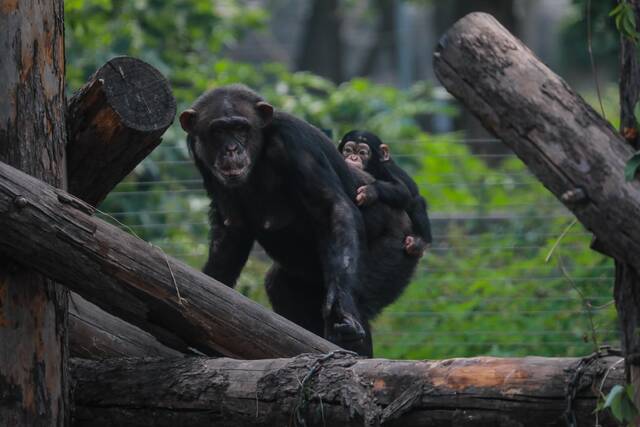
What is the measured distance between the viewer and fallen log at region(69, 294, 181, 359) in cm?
430

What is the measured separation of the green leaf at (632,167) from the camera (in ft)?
8.93

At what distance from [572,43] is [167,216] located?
35.8 ft

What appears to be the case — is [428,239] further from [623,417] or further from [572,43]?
[572,43]

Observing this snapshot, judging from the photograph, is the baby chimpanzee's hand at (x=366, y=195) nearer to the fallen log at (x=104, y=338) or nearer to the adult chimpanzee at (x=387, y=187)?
the adult chimpanzee at (x=387, y=187)

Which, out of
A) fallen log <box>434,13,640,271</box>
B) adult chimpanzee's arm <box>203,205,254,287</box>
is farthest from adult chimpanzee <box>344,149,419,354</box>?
fallen log <box>434,13,640,271</box>

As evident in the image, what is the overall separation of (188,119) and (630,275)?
277 cm

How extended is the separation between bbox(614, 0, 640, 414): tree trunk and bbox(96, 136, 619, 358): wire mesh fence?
13.4ft

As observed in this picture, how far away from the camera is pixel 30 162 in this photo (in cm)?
381

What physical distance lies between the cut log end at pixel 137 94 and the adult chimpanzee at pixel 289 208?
101 centimetres

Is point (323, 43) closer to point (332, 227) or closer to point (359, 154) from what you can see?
point (359, 154)

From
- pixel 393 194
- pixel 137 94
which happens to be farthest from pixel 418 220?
pixel 137 94

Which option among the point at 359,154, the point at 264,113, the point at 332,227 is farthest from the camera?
the point at 359,154

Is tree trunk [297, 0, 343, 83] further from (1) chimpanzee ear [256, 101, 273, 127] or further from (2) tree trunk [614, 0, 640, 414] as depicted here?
(2) tree trunk [614, 0, 640, 414]

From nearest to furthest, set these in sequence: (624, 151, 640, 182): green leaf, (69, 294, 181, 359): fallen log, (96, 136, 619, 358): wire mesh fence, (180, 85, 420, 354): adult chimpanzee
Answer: (624, 151, 640, 182): green leaf < (69, 294, 181, 359): fallen log < (180, 85, 420, 354): adult chimpanzee < (96, 136, 619, 358): wire mesh fence
